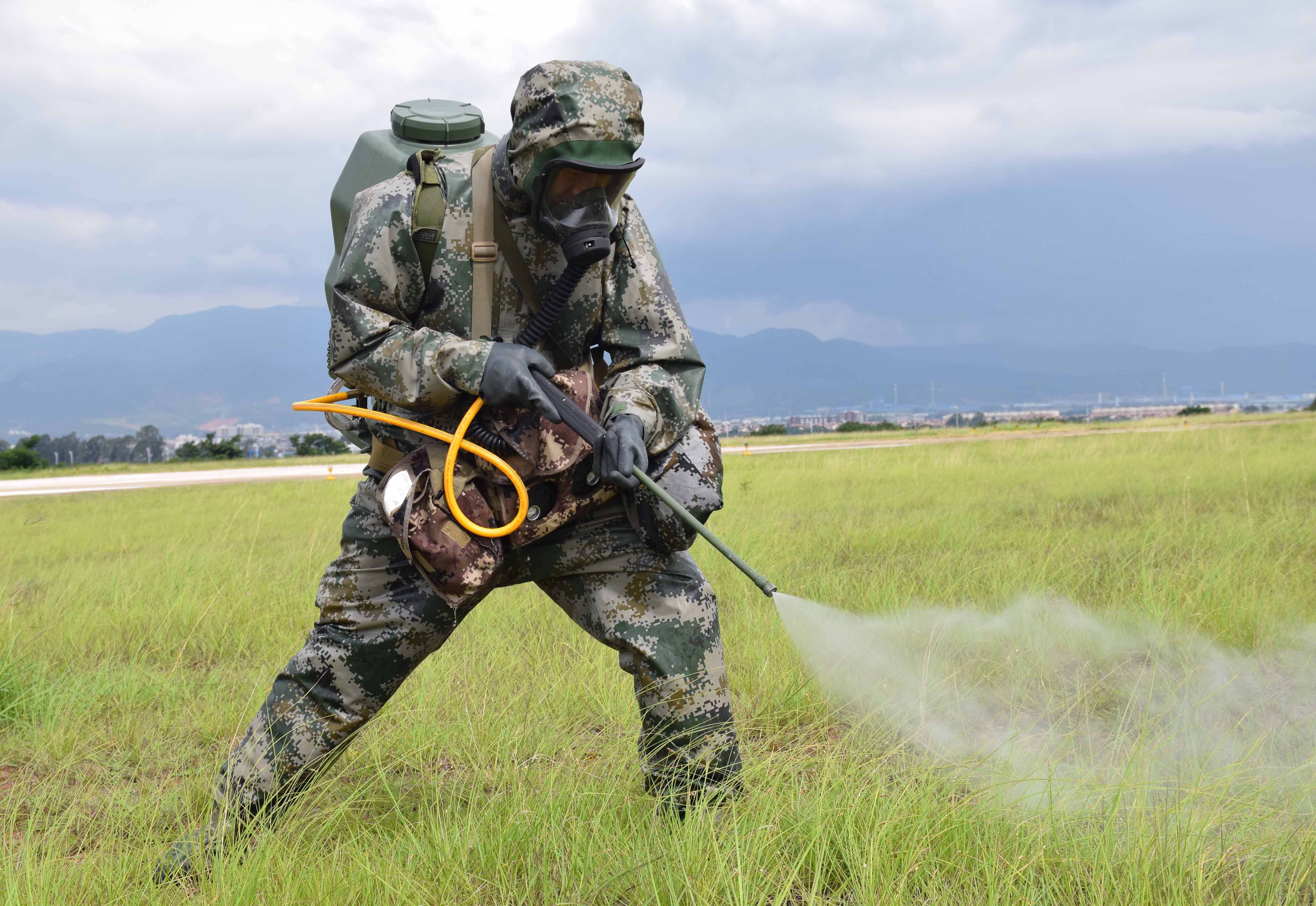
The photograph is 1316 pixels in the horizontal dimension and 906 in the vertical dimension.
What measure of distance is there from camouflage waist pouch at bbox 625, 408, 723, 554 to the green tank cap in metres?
1.14

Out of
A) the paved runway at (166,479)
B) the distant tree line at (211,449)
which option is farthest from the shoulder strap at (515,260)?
the distant tree line at (211,449)

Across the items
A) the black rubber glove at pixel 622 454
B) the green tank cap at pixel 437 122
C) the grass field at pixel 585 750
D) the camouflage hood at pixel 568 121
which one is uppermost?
the green tank cap at pixel 437 122

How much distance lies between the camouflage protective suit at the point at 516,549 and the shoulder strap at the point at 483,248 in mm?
22

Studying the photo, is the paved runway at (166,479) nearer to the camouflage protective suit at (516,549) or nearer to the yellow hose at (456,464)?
the camouflage protective suit at (516,549)

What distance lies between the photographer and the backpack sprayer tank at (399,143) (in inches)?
108

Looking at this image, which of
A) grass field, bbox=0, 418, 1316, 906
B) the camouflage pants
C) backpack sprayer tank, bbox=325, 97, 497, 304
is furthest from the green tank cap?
grass field, bbox=0, 418, 1316, 906

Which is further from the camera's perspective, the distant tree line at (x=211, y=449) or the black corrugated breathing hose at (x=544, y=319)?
the distant tree line at (x=211, y=449)

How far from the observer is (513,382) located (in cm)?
208

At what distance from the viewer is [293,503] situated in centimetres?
1091

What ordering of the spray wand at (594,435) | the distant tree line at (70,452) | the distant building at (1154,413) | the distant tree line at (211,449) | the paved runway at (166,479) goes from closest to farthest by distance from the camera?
the spray wand at (594,435) < the paved runway at (166,479) < the distant tree line at (70,452) < the distant tree line at (211,449) < the distant building at (1154,413)

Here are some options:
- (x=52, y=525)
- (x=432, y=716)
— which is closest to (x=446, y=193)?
(x=432, y=716)

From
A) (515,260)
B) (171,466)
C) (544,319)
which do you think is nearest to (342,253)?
(515,260)

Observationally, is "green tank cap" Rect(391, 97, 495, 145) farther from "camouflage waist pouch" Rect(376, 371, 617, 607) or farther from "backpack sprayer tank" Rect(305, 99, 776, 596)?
"camouflage waist pouch" Rect(376, 371, 617, 607)

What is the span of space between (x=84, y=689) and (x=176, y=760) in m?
0.96
